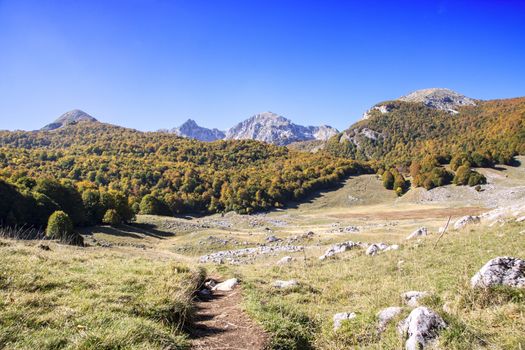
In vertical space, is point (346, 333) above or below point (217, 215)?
above

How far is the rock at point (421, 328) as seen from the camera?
14.9ft

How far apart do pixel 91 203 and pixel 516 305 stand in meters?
60.5

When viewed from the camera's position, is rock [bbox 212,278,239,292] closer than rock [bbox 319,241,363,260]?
Yes

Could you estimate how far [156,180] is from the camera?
102m

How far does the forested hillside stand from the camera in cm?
4988

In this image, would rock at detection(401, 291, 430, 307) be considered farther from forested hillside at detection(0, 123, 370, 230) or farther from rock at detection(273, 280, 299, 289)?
forested hillside at detection(0, 123, 370, 230)

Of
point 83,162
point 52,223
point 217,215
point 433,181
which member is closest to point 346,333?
point 52,223

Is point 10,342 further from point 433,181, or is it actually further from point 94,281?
point 433,181

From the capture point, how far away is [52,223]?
111 feet

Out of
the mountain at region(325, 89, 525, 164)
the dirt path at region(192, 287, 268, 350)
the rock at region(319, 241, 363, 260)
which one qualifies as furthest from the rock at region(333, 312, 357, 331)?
the mountain at region(325, 89, 525, 164)

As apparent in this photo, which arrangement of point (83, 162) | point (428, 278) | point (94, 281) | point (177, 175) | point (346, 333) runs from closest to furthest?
point (346, 333) < point (94, 281) < point (428, 278) < point (177, 175) < point (83, 162)

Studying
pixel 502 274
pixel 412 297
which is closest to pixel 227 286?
pixel 412 297

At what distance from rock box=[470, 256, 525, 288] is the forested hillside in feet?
172

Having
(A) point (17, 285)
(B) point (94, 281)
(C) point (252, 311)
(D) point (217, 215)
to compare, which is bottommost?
(D) point (217, 215)
